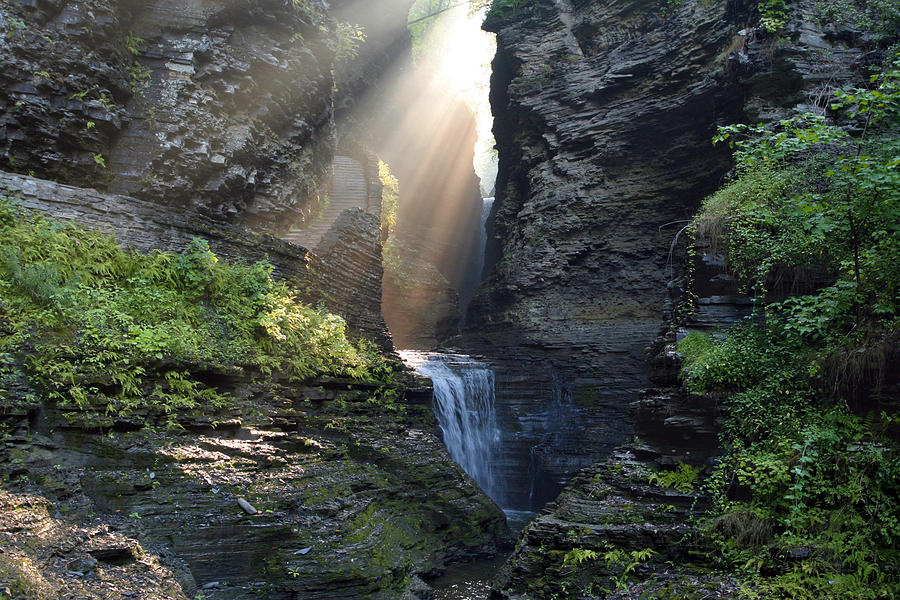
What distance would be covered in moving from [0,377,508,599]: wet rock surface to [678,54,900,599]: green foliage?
4.69 m

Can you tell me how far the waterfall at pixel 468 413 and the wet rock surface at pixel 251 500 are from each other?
9.01 ft

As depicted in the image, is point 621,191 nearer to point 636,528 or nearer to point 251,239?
point 251,239

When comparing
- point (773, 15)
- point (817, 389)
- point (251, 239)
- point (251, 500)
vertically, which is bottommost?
point (251, 500)

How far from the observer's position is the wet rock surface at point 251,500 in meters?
6.18

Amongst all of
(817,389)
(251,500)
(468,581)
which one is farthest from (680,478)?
(251,500)

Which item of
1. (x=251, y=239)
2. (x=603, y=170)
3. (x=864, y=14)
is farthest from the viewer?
(x=603, y=170)

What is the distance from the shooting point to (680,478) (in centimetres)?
820

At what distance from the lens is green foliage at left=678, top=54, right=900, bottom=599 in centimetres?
614

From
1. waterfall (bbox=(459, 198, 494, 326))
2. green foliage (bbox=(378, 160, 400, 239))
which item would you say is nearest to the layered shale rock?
green foliage (bbox=(378, 160, 400, 239))

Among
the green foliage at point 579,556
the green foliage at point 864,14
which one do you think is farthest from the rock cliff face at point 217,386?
the green foliage at point 864,14

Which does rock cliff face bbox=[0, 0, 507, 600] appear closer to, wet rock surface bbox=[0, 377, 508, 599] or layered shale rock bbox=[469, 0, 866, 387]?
wet rock surface bbox=[0, 377, 508, 599]

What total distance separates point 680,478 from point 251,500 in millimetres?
5707

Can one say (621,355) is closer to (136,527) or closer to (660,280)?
(660,280)

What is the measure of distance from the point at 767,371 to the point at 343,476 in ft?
20.6
